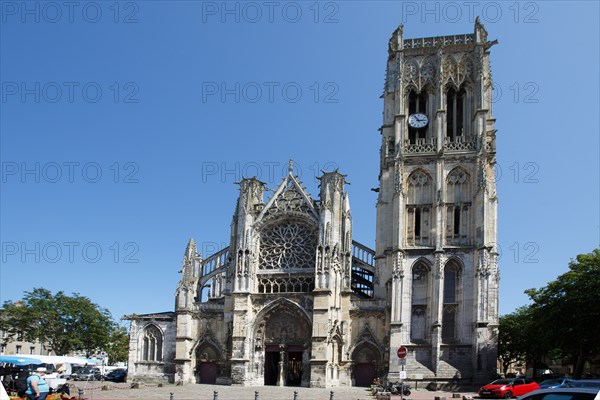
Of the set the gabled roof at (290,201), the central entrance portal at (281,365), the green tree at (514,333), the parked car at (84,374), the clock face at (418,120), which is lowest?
the parked car at (84,374)

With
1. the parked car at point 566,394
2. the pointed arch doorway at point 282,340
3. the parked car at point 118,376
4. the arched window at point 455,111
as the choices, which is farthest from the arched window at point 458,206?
the parked car at point 566,394

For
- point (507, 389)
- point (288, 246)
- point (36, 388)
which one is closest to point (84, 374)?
point (288, 246)

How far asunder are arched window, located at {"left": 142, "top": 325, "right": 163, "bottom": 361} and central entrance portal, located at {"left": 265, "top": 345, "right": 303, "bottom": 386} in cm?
944

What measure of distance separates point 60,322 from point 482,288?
41781 mm

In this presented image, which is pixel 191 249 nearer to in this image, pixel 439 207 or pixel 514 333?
pixel 439 207

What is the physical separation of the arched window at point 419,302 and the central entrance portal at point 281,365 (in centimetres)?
937

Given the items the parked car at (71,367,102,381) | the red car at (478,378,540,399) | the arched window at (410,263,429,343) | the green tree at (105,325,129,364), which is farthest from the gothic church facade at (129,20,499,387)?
the green tree at (105,325,129,364)

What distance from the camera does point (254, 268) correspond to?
174 ft

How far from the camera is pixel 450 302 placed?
49750 millimetres

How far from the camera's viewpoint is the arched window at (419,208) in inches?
2037

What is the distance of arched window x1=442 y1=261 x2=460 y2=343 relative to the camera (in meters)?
49.3

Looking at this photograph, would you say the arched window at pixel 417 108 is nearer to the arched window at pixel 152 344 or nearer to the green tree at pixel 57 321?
the arched window at pixel 152 344

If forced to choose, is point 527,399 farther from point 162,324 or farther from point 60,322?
point 60,322

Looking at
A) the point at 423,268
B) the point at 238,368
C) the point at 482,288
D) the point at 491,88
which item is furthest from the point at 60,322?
the point at 491,88
